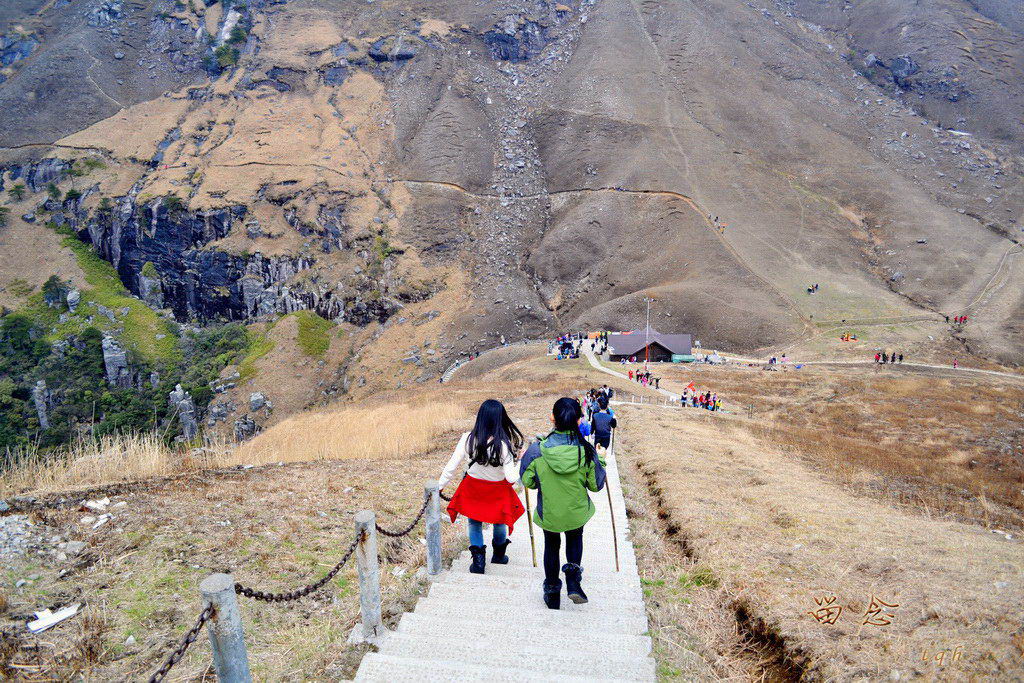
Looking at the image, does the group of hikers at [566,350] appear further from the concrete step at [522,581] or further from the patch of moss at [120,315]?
the patch of moss at [120,315]

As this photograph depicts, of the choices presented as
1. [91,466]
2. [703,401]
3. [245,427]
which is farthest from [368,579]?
[245,427]

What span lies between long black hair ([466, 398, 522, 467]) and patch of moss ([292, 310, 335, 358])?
176 ft

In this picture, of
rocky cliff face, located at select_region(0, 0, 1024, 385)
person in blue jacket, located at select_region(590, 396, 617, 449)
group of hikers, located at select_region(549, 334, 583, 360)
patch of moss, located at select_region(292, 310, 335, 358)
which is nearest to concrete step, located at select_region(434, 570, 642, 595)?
person in blue jacket, located at select_region(590, 396, 617, 449)

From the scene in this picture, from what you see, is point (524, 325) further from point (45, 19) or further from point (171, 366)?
point (45, 19)

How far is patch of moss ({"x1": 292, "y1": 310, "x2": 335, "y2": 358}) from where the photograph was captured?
184 ft

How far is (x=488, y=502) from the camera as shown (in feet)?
18.0

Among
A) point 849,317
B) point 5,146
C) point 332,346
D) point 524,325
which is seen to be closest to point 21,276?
point 5,146

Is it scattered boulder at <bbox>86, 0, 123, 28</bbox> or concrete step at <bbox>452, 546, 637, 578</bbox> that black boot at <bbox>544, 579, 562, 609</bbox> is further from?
scattered boulder at <bbox>86, 0, 123, 28</bbox>

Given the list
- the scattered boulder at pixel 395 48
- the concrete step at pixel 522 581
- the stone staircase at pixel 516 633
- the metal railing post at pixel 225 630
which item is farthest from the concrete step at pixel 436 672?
the scattered boulder at pixel 395 48

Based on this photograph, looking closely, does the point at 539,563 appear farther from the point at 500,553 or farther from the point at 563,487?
the point at 563,487

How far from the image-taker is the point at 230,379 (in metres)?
53.6

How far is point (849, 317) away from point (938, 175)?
38399 millimetres

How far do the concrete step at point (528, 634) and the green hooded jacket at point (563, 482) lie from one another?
2.79 ft

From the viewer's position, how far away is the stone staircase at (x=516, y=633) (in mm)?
3785
